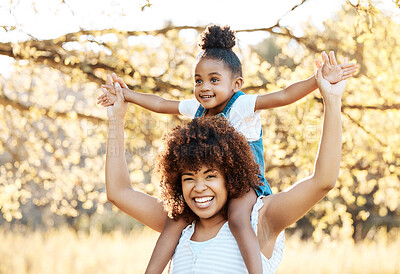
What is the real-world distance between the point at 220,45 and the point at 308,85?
1.90 ft

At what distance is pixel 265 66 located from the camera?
A: 181 inches

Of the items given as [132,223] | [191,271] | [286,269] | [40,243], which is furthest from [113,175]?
[132,223]

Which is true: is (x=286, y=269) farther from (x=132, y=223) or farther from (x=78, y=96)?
(x=132, y=223)

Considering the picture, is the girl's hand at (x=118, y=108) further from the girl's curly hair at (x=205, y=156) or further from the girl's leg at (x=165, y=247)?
the girl's leg at (x=165, y=247)

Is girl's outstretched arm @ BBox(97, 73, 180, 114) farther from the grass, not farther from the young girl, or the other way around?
the grass

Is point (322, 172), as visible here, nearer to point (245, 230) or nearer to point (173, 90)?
point (245, 230)

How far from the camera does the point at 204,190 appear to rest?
2.14m

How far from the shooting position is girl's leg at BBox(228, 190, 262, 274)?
6.64ft

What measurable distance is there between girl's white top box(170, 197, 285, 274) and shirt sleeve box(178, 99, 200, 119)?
2.20 ft

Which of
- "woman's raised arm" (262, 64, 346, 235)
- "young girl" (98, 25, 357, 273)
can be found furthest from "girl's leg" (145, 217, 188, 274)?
"woman's raised arm" (262, 64, 346, 235)

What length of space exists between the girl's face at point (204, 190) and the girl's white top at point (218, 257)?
110mm

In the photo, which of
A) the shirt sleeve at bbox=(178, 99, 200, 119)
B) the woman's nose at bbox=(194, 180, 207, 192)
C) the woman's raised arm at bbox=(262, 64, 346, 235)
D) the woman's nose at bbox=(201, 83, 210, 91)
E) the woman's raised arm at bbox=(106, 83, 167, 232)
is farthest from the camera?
the shirt sleeve at bbox=(178, 99, 200, 119)

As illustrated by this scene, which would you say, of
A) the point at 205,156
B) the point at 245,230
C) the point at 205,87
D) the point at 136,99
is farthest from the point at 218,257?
the point at 136,99

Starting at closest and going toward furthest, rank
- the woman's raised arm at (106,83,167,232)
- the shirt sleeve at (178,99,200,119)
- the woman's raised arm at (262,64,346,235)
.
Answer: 1. the woman's raised arm at (262,64,346,235)
2. the woman's raised arm at (106,83,167,232)
3. the shirt sleeve at (178,99,200,119)
